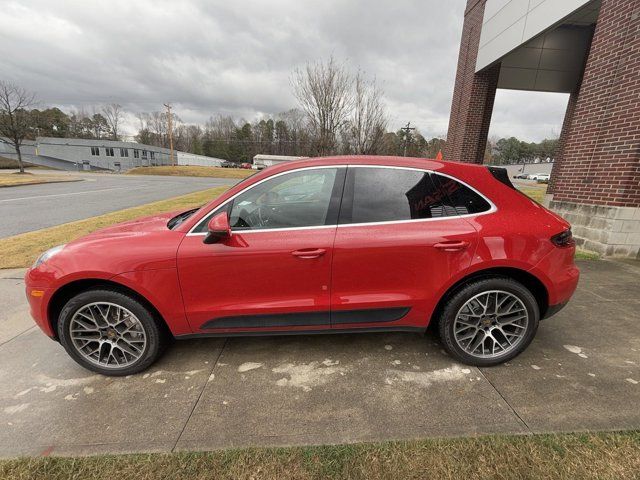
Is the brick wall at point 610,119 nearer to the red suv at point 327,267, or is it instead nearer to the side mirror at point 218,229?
the red suv at point 327,267

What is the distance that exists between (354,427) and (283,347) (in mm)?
1057

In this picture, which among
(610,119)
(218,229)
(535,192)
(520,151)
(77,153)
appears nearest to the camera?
(218,229)

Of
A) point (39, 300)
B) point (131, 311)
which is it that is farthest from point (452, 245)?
point (39, 300)

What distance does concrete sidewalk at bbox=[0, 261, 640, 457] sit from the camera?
2.04 m

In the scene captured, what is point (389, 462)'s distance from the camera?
1816mm

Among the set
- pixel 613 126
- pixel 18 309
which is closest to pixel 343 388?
pixel 18 309

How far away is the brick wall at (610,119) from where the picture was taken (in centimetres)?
519

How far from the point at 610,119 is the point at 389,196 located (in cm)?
569

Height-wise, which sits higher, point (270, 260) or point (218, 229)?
point (218, 229)

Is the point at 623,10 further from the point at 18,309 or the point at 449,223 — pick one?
the point at 18,309

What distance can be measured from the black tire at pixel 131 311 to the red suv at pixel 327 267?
0.01m

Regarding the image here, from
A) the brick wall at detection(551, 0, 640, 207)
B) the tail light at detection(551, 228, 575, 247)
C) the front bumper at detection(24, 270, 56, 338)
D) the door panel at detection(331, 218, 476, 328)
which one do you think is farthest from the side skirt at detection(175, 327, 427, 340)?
the brick wall at detection(551, 0, 640, 207)

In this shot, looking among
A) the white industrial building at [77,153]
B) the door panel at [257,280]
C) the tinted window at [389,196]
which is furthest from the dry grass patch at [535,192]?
A: the white industrial building at [77,153]

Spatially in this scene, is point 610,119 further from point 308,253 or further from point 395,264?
point 308,253
